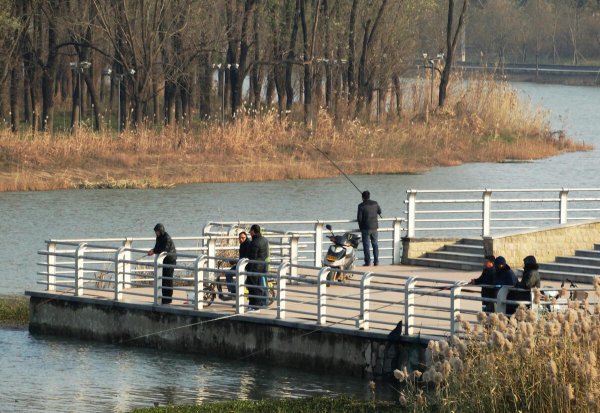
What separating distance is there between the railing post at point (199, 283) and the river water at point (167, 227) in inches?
32.8

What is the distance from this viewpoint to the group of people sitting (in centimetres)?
2173

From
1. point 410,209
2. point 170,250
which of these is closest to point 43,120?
point 410,209

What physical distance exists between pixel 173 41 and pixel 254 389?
1965 inches

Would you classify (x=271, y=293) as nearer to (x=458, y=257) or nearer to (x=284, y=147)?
(x=458, y=257)

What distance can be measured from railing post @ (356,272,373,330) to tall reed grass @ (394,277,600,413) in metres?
5.67

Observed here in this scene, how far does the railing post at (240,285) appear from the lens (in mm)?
24594

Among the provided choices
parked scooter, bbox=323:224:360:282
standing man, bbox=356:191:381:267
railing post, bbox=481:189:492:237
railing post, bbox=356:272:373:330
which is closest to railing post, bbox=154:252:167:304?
parked scooter, bbox=323:224:360:282

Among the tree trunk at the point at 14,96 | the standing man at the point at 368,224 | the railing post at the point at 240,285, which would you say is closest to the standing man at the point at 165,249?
the railing post at the point at 240,285

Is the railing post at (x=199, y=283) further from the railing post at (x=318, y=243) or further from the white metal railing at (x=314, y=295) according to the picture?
the railing post at (x=318, y=243)

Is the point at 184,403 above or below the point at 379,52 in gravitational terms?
below

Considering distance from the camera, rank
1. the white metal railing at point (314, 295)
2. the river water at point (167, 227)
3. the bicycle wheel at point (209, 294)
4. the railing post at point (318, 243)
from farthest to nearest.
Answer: the railing post at point (318, 243), the bicycle wheel at point (209, 294), the river water at point (167, 227), the white metal railing at point (314, 295)

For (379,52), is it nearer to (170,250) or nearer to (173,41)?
(173,41)

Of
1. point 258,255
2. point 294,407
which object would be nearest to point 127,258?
point 258,255

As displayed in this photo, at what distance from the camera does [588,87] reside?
136m
